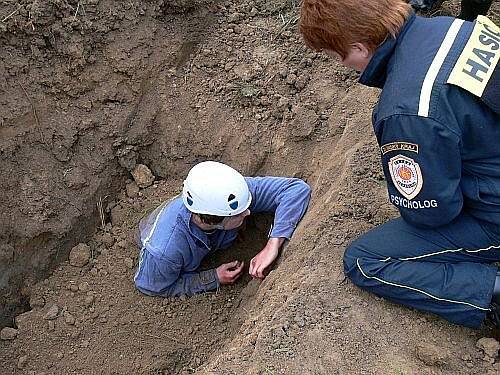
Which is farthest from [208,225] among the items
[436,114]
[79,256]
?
[436,114]

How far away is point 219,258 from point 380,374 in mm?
1818

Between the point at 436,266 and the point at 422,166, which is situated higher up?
the point at 422,166

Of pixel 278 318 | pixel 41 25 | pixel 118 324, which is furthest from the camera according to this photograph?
pixel 41 25

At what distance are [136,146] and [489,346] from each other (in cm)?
288

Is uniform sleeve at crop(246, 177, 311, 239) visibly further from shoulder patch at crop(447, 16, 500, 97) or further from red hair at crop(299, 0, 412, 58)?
shoulder patch at crop(447, 16, 500, 97)

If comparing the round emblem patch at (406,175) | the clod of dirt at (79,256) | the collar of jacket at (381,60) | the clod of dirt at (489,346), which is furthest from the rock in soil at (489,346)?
the clod of dirt at (79,256)

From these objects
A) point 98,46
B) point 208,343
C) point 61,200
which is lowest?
point 208,343

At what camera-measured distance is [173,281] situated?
14.0 feet

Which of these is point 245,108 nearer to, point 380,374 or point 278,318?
point 278,318

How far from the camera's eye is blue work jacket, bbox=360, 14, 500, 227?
2.55 meters

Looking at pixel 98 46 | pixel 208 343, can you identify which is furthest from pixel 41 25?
pixel 208 343

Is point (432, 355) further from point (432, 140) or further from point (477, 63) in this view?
point (477, 63)

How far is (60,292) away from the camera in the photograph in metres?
4.68

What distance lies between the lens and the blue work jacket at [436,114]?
8.36 feet
